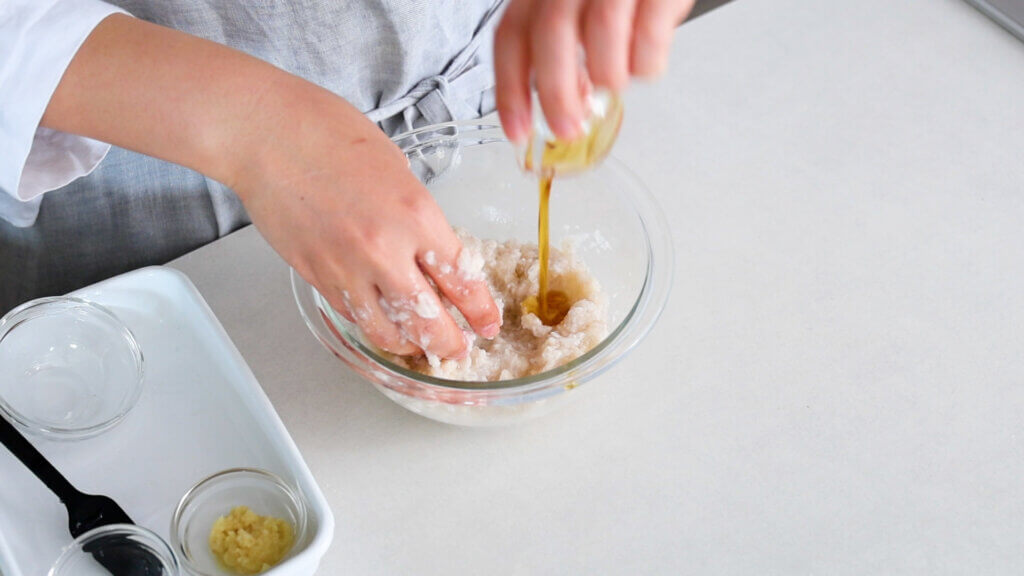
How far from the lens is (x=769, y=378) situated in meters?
0.91

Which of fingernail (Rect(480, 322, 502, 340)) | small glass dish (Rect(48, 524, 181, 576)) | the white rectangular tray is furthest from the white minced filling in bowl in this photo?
small glass dish (Rect(48, 524, 181, 576))

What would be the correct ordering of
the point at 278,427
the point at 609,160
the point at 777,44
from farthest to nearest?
the point at 777,44
the point at 609,160
the point at 278,427

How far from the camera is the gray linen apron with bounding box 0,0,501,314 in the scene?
1043 mm

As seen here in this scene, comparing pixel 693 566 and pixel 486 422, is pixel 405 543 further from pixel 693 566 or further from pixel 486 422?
pixel 693 566

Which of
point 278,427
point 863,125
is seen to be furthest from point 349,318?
point 863,125

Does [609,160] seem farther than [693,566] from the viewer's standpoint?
Yes

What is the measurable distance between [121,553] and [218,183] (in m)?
0.52

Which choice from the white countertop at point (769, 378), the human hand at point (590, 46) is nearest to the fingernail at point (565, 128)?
the human hand at point (590, 46)

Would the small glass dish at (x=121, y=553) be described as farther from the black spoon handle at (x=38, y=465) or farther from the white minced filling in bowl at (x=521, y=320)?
the white minced filling in bowl at (x=521, y=320)

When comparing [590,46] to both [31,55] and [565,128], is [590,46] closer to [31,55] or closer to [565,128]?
[565,128]

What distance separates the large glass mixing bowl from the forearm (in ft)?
0.48

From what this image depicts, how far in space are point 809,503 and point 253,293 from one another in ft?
2.00

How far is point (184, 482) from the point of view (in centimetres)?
82

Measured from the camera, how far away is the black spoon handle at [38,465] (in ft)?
2.49
